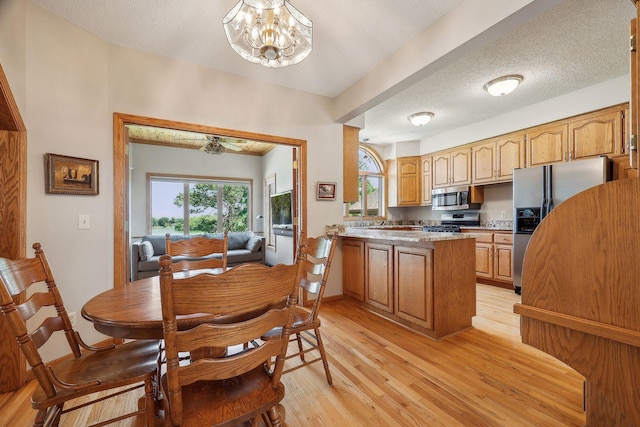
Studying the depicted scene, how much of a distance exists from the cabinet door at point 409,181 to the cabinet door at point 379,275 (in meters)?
3.05

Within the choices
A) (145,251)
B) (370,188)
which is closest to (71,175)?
(145,251)

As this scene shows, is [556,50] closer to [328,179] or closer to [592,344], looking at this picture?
[328,179]

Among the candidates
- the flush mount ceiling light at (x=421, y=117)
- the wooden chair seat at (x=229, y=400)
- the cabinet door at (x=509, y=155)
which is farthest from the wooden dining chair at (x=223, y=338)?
the cabinet door at (x=509, y=155)

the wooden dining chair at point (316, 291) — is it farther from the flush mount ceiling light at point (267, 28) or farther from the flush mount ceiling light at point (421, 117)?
the flush mount ceiling light at point (421, 117)

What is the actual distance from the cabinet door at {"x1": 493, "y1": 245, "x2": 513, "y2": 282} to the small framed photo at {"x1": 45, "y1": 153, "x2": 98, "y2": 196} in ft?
16.6

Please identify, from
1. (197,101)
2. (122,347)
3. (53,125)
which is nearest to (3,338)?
(122,347)

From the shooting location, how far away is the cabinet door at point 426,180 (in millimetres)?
5625

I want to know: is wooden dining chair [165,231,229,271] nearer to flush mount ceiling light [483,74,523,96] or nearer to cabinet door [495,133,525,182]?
flush mount ceiling light [483,74,523,96]

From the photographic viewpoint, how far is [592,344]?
869 millimetres

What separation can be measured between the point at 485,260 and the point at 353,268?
2.39 meters

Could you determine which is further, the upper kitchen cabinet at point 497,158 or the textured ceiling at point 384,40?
the upper kitchen cabinet at point 497,158

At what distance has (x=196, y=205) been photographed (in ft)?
21.2

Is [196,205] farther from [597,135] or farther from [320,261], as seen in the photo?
[597,135]

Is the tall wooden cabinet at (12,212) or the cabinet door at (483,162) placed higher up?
the cabinet door at (483,162)
